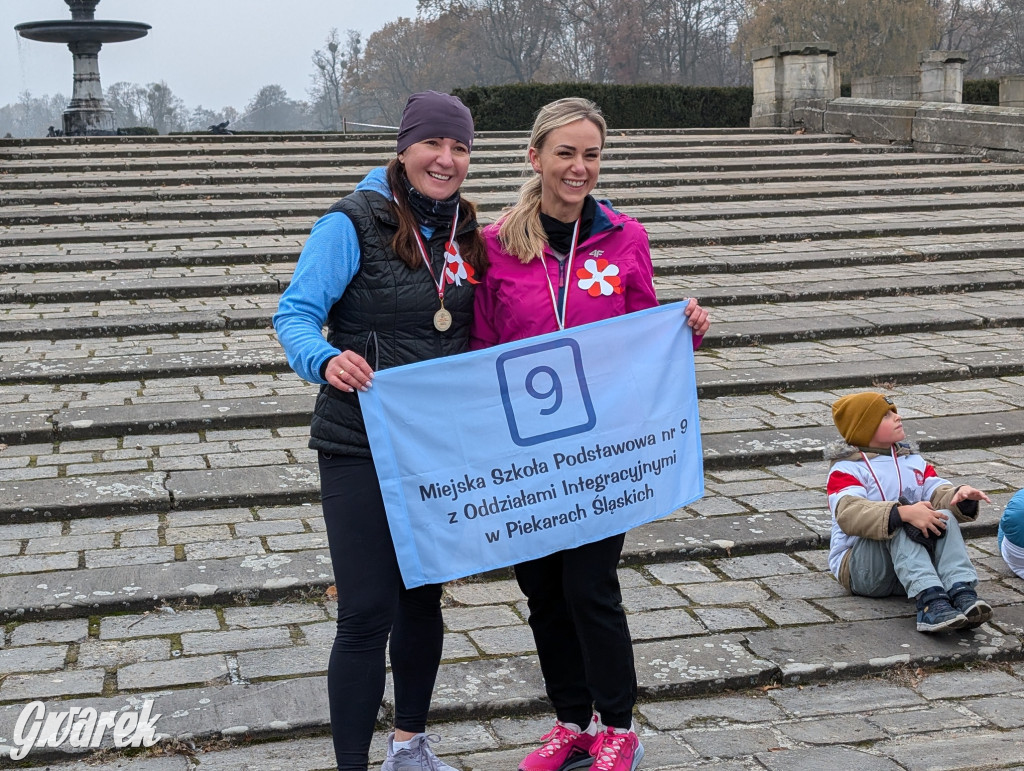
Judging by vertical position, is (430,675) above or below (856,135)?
below

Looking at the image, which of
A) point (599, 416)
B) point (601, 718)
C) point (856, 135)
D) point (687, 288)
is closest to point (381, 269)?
point (599, 416)

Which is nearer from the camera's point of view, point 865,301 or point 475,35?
point 865,301

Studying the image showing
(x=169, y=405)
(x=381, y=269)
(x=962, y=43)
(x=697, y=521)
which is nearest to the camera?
(x=381, y=269)

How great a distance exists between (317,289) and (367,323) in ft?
0.60

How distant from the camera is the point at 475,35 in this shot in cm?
7444

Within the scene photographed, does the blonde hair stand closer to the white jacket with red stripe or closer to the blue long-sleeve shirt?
the blue long-sleeve shirt

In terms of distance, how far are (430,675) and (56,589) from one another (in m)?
2.20

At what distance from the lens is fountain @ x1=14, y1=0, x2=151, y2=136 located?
3094cm

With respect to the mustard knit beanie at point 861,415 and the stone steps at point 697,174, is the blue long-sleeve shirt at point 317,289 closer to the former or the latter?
the mustard knit beanie at point 861,415

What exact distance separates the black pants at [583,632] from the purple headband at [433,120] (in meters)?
1.20

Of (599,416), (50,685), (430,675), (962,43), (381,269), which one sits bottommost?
(50,685)

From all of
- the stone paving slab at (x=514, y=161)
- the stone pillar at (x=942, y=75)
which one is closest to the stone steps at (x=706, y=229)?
the stone paving slab at (x=514, y=161)

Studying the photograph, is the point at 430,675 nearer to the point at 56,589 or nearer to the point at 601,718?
the point at 601,718

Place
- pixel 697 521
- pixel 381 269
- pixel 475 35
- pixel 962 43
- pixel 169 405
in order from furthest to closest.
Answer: pixel 475 35 → pixel 962 43 → pixel 169 405 → pixel 697 521 → pixel 381 269
